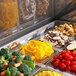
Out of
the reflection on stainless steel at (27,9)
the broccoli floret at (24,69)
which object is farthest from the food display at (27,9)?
the broccoli floret at (24,69)

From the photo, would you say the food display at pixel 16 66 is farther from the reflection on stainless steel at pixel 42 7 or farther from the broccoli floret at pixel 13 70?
the reflection on stainless steel at pixel 42 7

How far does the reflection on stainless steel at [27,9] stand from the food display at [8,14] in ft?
0.44

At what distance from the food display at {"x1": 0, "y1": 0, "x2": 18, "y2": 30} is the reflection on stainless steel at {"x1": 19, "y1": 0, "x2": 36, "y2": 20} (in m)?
0.13

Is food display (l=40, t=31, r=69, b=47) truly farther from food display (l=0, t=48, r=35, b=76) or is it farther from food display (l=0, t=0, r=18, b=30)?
food display (l=0, t=48, r=35, b=76)

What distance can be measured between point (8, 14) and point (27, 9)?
0.42 m

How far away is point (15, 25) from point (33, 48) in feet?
1.64

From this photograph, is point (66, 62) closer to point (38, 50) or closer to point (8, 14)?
point (38, 50)

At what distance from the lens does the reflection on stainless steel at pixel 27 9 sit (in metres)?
2.15

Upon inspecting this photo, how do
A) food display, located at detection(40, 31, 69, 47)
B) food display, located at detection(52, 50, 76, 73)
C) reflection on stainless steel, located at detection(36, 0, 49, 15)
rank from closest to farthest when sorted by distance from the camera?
1. food display, located at detection(52, 50, 76, 73)
2. food display, located at detection(40, 31, 69, 47)
3. reflection on stainless steel, located at detection(36, 0, 49, 15)

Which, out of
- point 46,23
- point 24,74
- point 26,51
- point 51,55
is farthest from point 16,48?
point 46,23

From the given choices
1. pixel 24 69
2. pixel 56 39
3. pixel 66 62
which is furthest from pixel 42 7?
pixel 24 69

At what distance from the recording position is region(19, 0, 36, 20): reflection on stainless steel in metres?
2.15

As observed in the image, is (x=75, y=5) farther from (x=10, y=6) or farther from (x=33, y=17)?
(x=10, y=6)

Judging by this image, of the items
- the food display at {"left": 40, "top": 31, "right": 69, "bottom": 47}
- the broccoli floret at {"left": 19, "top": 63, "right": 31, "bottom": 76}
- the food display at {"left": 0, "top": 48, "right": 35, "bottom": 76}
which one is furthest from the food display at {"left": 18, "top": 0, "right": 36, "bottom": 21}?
the broccoli floret at {"left": 19, "top": 63, "right": 31, "bottom": 76}
